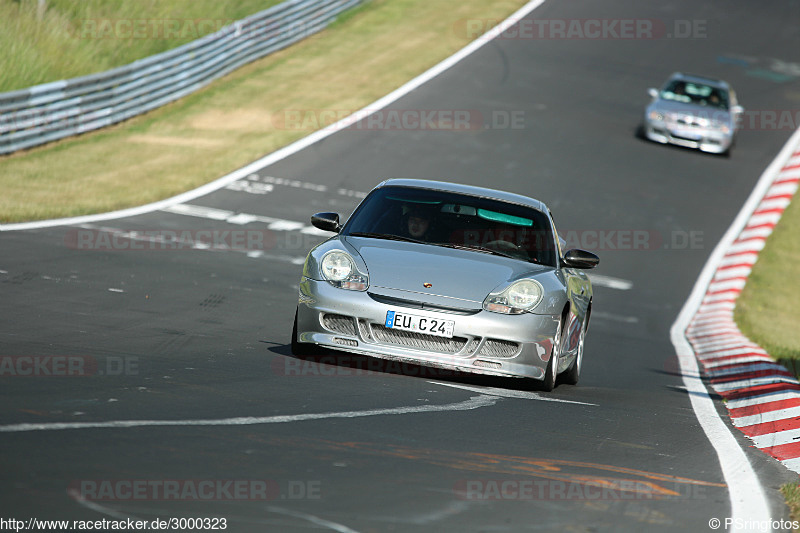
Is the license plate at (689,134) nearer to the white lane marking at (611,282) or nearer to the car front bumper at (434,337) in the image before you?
the white lane marking at (611,282)

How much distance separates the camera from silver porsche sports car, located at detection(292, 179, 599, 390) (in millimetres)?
7969

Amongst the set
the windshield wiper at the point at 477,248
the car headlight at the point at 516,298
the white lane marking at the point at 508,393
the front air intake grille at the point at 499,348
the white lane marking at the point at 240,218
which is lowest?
the white lane marking at the point at 240,218

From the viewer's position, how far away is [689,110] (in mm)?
25297

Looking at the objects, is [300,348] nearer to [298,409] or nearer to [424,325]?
[424,325]

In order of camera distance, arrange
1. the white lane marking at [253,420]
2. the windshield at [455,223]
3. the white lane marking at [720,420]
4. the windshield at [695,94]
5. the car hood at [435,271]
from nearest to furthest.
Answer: the white lane marking at [253,420] → the white lane marking at [720,420] → the car hood at [435,271] → the windshield at [455,223] → the windshield at [695,94]

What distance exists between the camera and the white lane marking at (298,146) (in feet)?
50.0

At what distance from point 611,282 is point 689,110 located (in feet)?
32.6

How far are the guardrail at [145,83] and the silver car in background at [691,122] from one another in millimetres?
9760

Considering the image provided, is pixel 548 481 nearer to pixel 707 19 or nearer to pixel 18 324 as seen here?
pixel 18 324

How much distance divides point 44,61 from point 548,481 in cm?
2084

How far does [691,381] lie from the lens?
10.9m

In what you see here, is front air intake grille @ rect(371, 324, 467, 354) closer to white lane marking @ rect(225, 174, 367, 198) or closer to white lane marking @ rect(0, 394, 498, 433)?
white lane marking @ rect(0, 394, 498, 433)

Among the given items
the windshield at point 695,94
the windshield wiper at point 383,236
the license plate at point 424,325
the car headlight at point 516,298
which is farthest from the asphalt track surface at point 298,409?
the windshield at point 695,94

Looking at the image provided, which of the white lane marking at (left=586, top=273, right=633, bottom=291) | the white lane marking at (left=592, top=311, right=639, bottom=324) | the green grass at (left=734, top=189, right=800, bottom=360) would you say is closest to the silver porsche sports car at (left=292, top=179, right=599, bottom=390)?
the white lane marking at (left=592, top=311, right=639, bottom=324)
